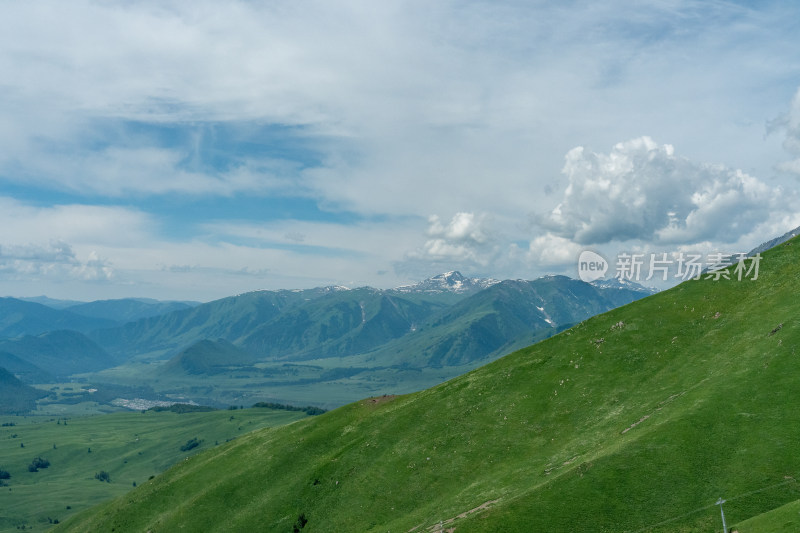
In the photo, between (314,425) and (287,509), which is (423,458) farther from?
(314,425)

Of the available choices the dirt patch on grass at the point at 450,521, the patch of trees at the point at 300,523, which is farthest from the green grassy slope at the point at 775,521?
the patch of trees at the point at 300,523

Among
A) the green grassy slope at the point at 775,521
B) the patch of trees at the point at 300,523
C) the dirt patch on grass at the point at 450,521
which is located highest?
the green grassy slope at the point at 775,521

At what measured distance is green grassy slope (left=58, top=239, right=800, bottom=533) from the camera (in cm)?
5062

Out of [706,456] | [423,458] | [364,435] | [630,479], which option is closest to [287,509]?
[364,435]

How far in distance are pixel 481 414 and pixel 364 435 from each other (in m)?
26.1

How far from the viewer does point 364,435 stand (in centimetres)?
9956

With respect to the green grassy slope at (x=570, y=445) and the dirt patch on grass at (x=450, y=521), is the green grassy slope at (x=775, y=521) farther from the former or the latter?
the dirt patch on grass at (x=450, y=521)

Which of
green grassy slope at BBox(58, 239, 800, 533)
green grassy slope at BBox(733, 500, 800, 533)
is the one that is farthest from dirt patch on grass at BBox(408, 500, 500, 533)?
green grassy slope at BBox(733, 500, 800, 533)

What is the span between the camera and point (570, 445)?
68062mm

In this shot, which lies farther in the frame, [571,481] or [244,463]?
[244,463]

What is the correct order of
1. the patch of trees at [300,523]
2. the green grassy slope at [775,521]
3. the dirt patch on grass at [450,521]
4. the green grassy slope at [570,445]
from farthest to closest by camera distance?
the patch of trees at [300,523] → the dirt patch on grass at [450,521] → the green grassy slope at [570,445] → the green grassy slope at [775,521]

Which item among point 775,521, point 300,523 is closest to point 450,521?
point 775,521

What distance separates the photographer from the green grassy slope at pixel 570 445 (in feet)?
166

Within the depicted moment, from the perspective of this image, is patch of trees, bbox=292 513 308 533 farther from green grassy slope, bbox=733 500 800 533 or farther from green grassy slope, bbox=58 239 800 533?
green grassy slope, bbox=733 500 800 533
